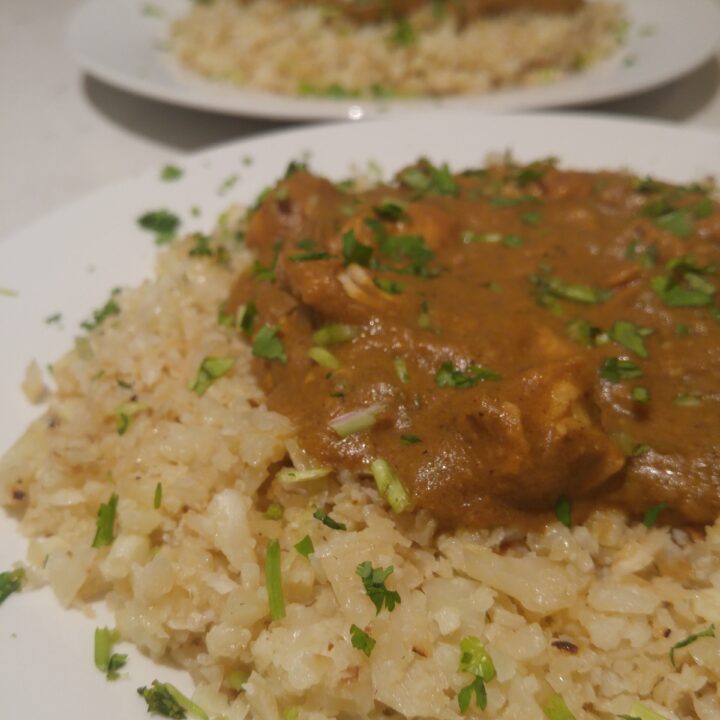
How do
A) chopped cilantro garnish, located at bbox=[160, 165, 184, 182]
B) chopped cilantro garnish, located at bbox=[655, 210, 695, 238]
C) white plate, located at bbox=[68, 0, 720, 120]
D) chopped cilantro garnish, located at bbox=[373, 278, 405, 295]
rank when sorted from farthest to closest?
white plate, located at bbox=[68, 0, 720, 120]
chopped cilantro garnish, located at bbox=[160, 165, 184, 182]
chopped cilantro garnish, located at bbox=[655, 210, 695, 238]
chopped cilantro garnish, located at bbox=[373, 278, 405, 295]

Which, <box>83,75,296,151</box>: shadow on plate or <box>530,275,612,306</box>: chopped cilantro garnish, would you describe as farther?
<box>83,75,296,151</box>: shadow on plate

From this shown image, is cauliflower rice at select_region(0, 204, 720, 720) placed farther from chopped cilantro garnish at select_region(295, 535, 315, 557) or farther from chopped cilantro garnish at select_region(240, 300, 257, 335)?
chopped cilantro garnish at select_region(240, 300, 257, 335)

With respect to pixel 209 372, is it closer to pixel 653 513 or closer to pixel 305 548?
pixel 305 548

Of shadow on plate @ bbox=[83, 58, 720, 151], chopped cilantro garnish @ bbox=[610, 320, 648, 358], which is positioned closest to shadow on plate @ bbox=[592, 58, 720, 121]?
shadow on plate @ bbox=[83, 58, 720, 151]

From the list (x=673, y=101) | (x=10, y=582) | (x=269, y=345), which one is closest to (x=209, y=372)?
Result: (x=269, y=345)

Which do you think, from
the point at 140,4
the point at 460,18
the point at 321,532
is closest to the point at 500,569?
the point at 321,532

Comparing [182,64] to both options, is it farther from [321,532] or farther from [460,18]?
[321,532]

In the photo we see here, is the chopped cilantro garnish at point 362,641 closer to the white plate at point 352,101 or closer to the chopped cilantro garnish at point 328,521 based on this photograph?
the chopped cilantro garnish at point 328,521
